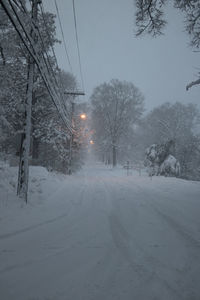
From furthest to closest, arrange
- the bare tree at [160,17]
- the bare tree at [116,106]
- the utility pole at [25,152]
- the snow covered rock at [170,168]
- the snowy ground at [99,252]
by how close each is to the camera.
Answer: the bare tree at [116,106] < the snow covered rock at [170,168] < the bare tree at [160,17] < the utility pole at [25,152] < the snowy ground at [99,252]

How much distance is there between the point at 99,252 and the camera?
292 centimetres

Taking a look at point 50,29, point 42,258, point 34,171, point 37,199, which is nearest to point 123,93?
point 50,29

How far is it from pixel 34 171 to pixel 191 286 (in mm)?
9325

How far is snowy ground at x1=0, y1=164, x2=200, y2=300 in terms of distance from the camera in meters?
2.07

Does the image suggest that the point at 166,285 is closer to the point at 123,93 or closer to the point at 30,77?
the point at 30,77

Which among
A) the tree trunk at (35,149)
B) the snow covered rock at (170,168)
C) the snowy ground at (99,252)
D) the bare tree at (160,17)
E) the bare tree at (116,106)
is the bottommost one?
the snowy ground at (99,252)

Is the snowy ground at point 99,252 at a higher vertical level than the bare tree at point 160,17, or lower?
lower

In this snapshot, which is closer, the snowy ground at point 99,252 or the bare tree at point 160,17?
the snowy ground at point 99,252

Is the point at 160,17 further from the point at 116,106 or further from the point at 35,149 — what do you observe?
the point at 116,106

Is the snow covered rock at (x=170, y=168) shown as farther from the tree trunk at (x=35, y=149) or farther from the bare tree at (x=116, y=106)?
the tree trunk at (x=35, y=149)

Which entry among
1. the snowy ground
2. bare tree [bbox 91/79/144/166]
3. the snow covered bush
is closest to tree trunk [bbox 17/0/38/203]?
the snowy ground

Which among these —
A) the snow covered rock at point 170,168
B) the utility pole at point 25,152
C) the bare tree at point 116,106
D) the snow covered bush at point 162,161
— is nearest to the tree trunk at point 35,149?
the utility pole at point 25,152

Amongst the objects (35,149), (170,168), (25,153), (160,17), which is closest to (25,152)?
(25,153)

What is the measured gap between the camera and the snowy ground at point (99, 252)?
2074mm
